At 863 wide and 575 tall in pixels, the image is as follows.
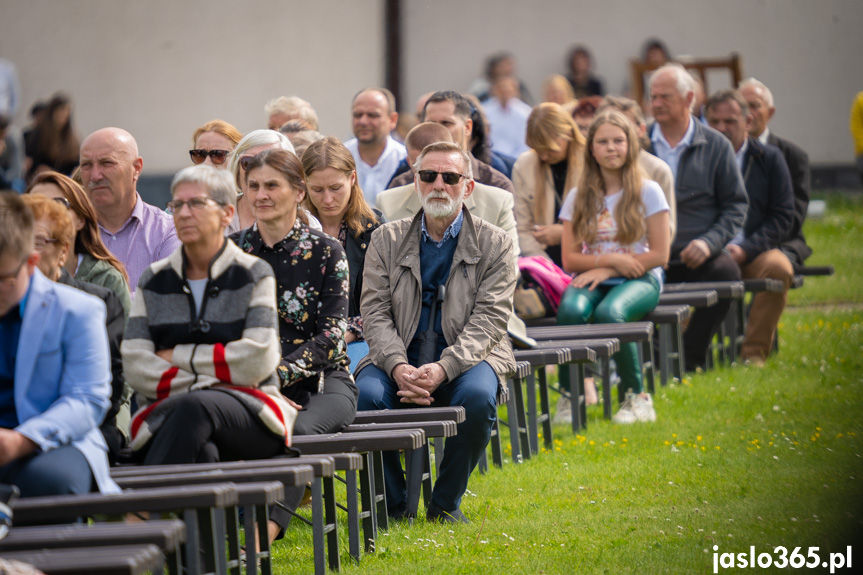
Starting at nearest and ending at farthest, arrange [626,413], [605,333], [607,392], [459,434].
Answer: [459,434]
[605,333]
[626,413]
[607,392]

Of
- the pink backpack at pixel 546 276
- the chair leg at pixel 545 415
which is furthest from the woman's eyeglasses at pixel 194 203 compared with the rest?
the pink backpack at pixel 546 276

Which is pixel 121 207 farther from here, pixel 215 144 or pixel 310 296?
pixel 310 296

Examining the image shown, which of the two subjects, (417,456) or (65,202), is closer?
(65,202)

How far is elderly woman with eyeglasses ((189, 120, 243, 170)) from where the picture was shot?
7.88m

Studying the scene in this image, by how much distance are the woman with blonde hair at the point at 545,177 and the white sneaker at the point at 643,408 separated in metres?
1.53

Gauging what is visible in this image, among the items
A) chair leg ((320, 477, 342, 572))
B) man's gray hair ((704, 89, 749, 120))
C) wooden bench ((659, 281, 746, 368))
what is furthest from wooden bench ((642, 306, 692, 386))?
chair leg ((320, 477, 342, 572))

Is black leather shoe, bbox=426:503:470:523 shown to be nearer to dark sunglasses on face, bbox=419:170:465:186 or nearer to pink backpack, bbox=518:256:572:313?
dark sunglasses on face, bbox=419:170:465:186

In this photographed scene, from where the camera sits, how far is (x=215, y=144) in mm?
7938

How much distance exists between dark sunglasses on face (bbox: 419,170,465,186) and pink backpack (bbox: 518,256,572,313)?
8.49 ft

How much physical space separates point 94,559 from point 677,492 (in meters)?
3.57

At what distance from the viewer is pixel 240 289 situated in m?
5.17

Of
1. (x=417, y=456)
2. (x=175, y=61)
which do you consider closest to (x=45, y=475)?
(x=417, y=456)

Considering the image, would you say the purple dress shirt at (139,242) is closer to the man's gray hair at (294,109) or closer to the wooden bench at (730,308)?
the man's gray hair at (294,109)

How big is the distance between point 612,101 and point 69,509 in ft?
24.6
